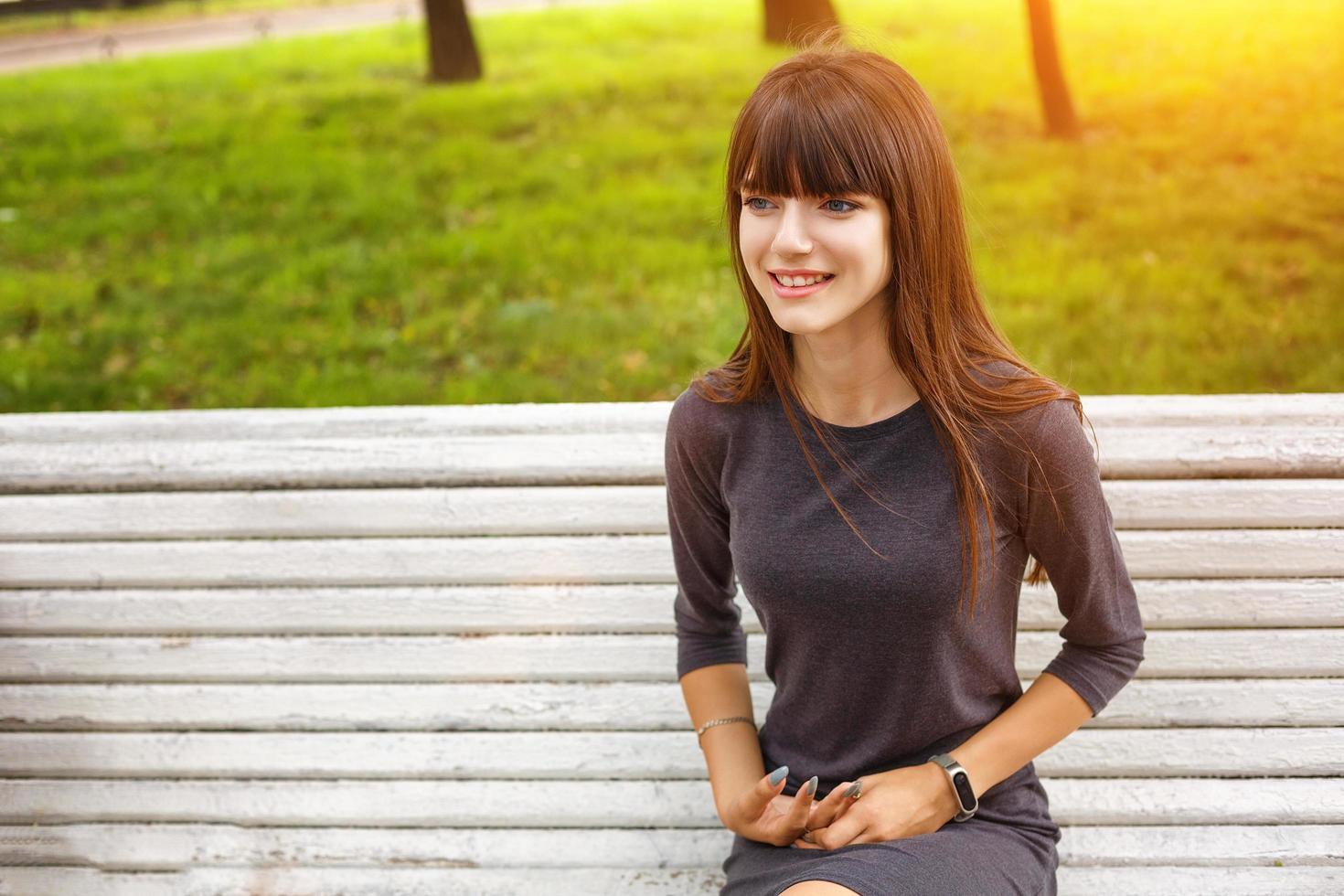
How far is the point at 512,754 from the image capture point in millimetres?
2494

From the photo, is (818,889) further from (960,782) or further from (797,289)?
(797,289)

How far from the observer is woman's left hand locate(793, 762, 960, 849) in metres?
1.83

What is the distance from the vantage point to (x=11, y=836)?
8.43ft

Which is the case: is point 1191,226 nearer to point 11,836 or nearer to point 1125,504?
point 1125,504

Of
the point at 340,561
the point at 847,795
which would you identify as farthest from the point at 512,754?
the point at 847,795

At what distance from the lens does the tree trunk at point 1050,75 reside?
20.1 ft

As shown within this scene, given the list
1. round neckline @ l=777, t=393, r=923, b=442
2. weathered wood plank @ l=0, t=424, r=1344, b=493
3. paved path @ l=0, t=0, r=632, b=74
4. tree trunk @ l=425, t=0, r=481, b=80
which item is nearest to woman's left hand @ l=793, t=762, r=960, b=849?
round neckline @ l=777, t=393, r=923, b=442

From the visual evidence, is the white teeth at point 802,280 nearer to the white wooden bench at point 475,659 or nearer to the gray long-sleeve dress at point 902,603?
the gray long-sleeve dress at point 902,603

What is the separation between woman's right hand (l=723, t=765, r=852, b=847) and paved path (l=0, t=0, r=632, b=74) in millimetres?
11639

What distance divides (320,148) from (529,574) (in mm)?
5335

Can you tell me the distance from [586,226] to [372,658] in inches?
145

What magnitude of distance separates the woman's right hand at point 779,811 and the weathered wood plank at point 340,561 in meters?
0.67

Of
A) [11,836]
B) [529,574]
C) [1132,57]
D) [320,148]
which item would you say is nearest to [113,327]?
[320,148]

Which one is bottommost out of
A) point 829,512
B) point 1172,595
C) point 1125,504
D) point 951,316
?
point 1172,595
